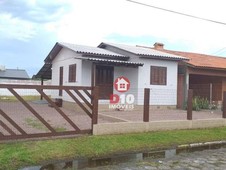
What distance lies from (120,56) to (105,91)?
2.25 metres

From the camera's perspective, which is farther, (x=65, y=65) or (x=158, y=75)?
(x=65, y=65)

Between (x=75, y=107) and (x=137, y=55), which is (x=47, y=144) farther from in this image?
(x=137, y=55)

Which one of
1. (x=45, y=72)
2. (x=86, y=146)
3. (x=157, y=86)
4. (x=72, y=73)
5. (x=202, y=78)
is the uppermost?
(x=45, y=72)

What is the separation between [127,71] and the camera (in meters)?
19.0

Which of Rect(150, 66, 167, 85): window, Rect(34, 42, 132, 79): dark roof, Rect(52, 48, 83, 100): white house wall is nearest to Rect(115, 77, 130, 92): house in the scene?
Rect(34, 42, 132, 79): dark roof

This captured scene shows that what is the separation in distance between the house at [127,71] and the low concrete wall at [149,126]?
16.4 feet

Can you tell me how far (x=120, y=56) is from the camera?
61.2 feet

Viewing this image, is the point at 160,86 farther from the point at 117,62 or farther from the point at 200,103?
the point at 117,62

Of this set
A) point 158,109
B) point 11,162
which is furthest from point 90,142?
point 158,109

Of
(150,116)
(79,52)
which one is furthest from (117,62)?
(150,116)

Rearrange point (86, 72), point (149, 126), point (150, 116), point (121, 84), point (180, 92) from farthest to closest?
point (180, 92)
point (121, 84)
point (86, 72)
point (150, 116)
point (149, 126)

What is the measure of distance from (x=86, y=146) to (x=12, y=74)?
160 feet

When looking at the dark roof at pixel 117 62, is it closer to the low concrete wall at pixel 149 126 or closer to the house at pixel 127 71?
the house at pixel 127 71

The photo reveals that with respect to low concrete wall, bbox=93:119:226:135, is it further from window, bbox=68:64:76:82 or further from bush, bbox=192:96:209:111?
window, bbox=68:64:76:82
